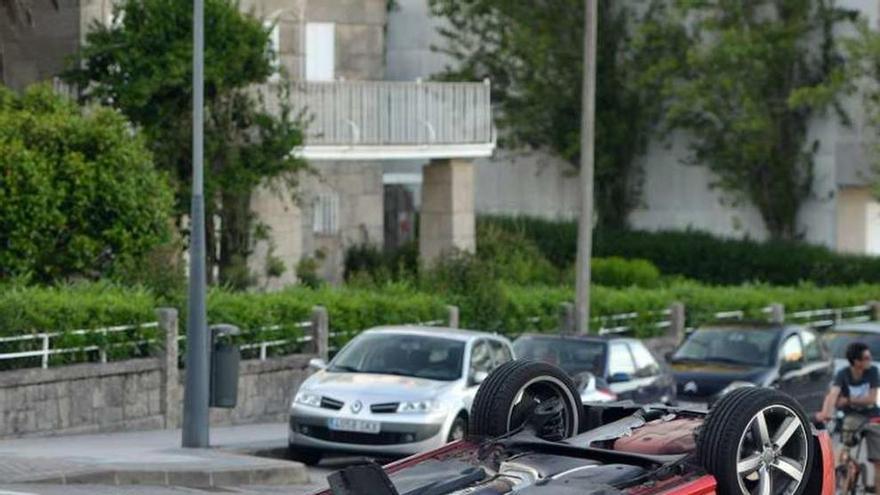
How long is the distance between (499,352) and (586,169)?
349 inches

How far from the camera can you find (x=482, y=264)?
108 feet

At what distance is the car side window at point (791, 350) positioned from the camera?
27.4 m

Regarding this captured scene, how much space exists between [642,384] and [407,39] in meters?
29.1

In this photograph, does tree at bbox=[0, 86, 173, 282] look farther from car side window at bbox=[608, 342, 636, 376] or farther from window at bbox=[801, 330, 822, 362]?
window at bbox=[801, 330, 822, 362]

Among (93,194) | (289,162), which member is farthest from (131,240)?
(289,162)

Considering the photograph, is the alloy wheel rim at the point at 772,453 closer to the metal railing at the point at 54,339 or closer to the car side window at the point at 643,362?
the metal railing at the point at 54,339

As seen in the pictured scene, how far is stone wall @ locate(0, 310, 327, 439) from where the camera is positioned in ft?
72.6

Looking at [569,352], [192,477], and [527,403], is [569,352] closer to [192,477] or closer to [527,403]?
[192,477]

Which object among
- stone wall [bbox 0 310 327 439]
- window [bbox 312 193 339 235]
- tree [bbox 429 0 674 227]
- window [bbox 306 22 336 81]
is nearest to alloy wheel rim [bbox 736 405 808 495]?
stone wall [bbox 0 310 327 439]

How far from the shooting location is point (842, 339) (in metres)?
29.9

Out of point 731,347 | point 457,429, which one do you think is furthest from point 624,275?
point 457,429

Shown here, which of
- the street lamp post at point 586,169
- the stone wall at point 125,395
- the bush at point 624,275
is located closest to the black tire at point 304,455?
the stone wall at point 125,395

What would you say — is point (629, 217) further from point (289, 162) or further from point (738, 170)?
point (289, 162)

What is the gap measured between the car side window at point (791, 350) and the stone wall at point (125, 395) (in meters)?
6.41
